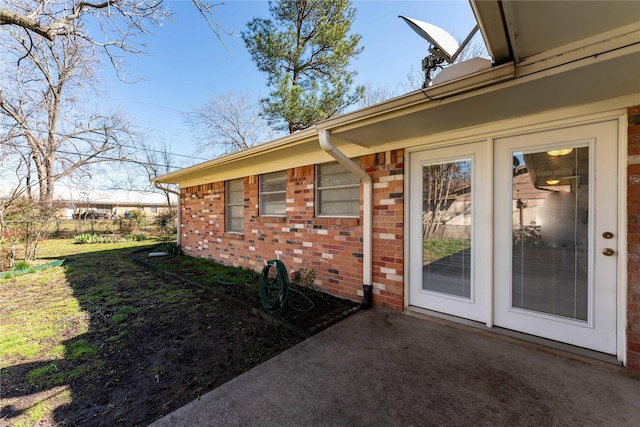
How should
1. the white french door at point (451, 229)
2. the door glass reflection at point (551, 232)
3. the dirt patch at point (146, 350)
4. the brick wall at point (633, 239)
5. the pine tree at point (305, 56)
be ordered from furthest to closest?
the pine tree at point (305, 56) → the white french door at point (451, 229) → the door glass reflection at point (551, 232) → the brick wall at point (633, 239) → the dirt patch at point (146, 350)

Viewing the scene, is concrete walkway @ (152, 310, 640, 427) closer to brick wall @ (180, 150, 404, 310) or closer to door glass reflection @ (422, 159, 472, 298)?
door glass reflection @ (422, 159, 472, 298)

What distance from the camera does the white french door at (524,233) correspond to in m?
2.31

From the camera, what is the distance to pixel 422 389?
1978 mm

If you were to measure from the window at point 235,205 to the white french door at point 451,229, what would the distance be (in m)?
4.31

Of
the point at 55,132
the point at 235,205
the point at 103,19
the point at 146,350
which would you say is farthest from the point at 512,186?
the point at 55,132

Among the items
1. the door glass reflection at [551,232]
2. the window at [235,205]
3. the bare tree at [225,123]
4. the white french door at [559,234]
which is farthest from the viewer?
the bare tree at [225,123]

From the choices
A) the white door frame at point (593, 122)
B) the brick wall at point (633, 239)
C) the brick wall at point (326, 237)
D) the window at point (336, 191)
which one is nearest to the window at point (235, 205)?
the brick wall at point (326, 237)

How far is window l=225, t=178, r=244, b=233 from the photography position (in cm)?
641

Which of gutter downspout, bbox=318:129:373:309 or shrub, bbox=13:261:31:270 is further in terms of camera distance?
shrub, bbox=13:261:31:270

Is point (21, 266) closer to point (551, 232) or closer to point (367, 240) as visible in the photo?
point (367, 240)

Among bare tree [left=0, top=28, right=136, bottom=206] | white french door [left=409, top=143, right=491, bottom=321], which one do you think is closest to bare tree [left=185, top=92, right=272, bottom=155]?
bare tree [left=0, top=28, right=136, bottom=206]

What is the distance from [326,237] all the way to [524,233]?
250cm

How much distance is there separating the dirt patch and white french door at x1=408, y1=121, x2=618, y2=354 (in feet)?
4.60

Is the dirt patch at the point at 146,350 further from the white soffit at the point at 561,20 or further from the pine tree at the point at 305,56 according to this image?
the pine tree at the point at 305,56
